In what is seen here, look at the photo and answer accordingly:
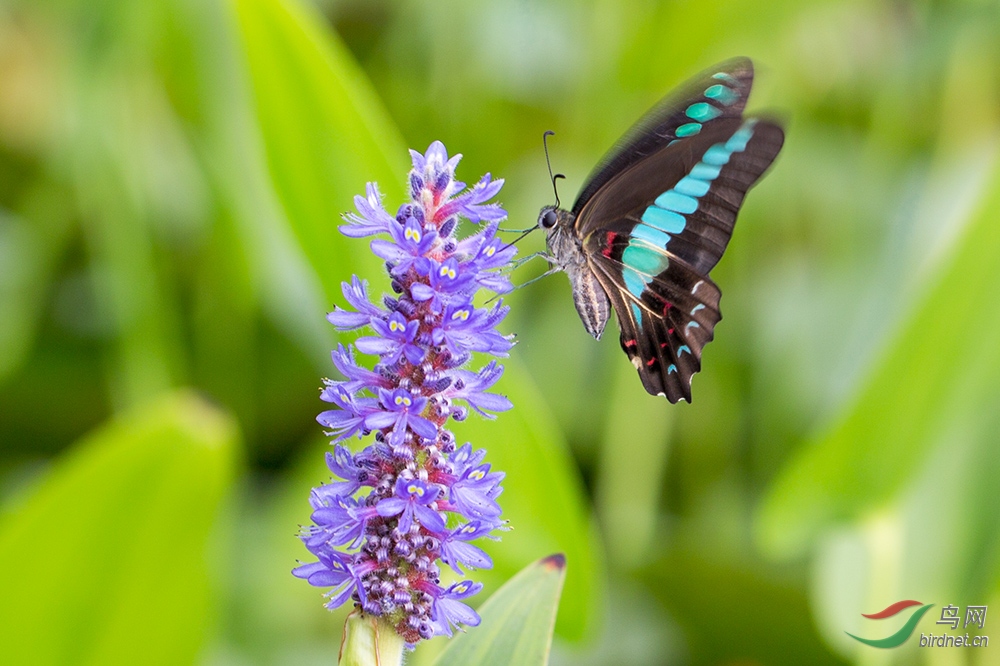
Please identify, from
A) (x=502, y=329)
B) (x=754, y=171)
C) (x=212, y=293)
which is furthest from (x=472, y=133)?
(x=754, y=171)

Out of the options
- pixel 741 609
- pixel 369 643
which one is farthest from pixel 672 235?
pixel 741 609

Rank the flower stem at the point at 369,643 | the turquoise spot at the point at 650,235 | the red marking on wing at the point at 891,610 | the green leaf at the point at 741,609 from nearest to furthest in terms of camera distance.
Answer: the flower stem at the point at 369,643 → the turquoise spot at the point at 650,235 → the red marking on wing at the point at 891,610 → the green leaf at the point at 741,609

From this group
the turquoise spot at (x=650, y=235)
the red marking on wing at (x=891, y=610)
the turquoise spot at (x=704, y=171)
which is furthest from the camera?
the red marking on wing at (x=891, y=610)

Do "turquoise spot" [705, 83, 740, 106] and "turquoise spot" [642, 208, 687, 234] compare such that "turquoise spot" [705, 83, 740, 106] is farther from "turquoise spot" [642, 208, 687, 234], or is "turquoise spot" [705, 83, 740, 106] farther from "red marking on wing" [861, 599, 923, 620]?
"red marking on wing" [861, 599, 923, 620]

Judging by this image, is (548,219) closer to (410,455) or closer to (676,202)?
(676,202)

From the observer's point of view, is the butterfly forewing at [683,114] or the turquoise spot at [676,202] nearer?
the butterfly forewing at [683,114]

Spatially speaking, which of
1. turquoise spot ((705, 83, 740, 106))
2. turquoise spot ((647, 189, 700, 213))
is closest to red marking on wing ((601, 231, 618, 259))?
turquoise spot ((647, 189, 700, 213))

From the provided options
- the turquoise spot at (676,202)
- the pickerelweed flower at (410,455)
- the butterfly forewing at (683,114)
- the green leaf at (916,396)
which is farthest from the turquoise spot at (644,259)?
the pickerelweed flower at (410,455)

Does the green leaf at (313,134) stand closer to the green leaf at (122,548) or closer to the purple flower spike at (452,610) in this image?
the green leaf at (122,548)
